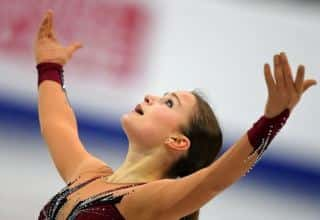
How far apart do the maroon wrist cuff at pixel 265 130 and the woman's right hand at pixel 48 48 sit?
0.81 m

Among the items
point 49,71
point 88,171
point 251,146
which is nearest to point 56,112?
point 49,71

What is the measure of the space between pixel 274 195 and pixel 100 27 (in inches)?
34.3

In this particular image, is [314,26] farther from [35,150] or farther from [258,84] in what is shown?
[35,150]

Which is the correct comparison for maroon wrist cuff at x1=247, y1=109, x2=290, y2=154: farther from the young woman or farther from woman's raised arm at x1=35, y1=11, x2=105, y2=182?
woman's raised arm at x1=35, y1=11, x2=105, y2=182

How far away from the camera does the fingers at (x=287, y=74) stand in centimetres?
155

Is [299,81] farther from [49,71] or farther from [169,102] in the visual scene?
[49,71]

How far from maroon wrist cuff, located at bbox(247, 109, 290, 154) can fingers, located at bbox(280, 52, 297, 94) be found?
0.04m

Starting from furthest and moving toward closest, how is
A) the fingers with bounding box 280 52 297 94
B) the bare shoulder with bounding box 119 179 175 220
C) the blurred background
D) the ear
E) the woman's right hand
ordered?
the blurred background → the woman's right hand → the ear → the bare shoulder with bounding box 119 179 175 220 → the fingers with bounding box 280 52 297 94

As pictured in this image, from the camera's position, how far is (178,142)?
6.26 feet

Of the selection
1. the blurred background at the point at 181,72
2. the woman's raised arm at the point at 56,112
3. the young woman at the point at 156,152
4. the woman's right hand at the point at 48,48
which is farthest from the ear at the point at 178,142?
the blurred background at the point at 181,72

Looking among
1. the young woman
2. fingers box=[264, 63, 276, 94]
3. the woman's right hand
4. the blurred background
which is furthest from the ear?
the blurred background

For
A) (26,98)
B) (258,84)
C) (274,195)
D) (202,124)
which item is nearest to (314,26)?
(258,84)

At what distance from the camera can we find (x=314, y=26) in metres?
3.08

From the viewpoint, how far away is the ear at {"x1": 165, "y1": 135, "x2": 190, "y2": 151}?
6.23ft
